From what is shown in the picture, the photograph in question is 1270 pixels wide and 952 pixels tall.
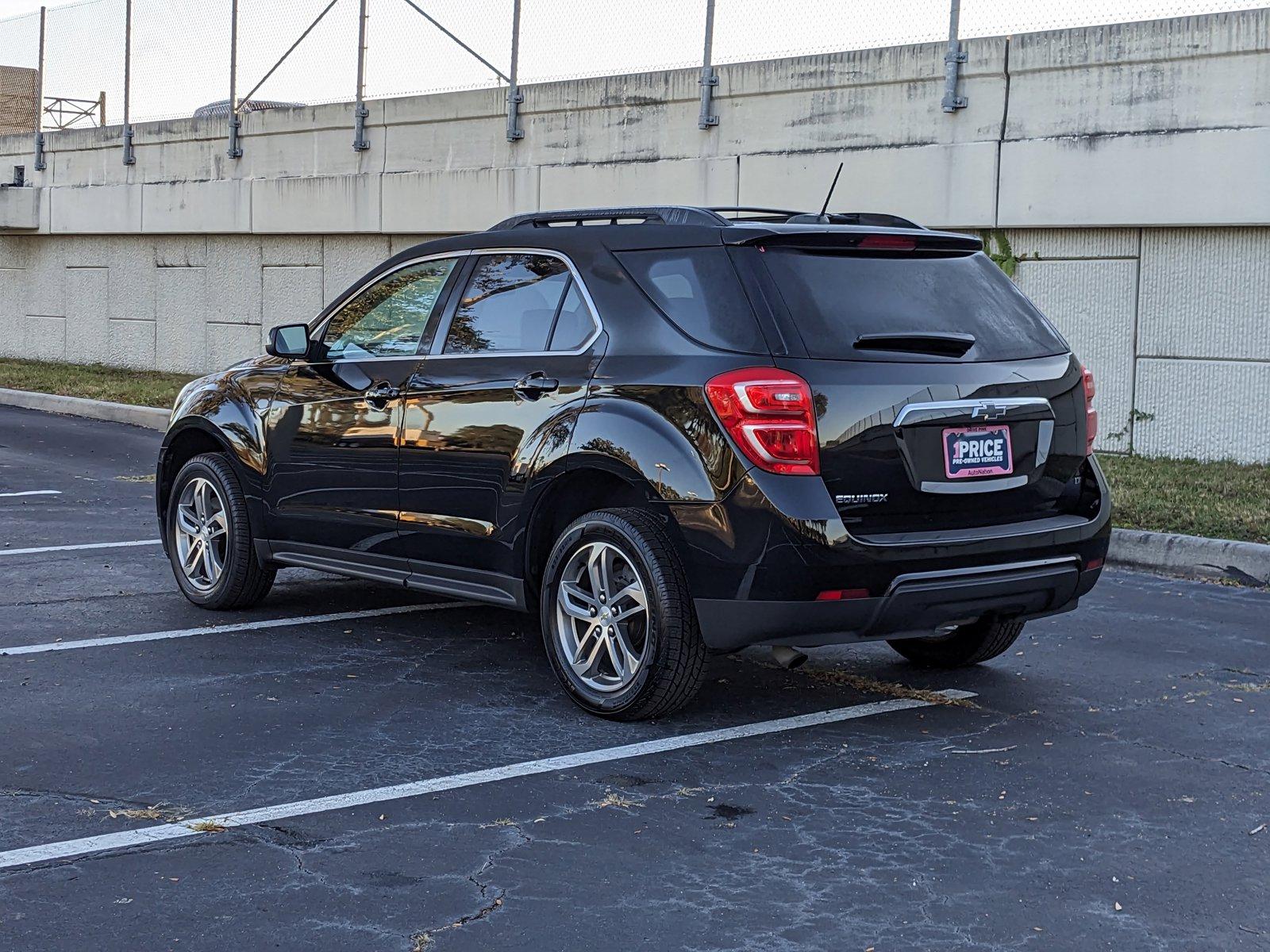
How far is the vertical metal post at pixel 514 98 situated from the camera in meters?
18.0

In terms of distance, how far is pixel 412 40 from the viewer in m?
19.3

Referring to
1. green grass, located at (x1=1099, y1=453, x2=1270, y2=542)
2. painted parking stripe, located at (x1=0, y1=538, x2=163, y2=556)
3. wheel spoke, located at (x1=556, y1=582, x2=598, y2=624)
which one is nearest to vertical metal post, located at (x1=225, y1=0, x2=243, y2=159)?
painted parking stripe, located at (x1=0, y1=538, x2=163, y2=556)

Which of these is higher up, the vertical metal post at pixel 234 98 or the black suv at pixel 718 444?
the vertical metal post at pixel 234 98

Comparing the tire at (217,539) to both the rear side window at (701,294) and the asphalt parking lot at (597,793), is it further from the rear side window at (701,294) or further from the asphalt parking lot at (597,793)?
the rear side window at (701,294)

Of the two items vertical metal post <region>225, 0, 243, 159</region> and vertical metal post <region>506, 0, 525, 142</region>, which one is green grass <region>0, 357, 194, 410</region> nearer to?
vertical metal post <region>225, 0, 243, 159</region>

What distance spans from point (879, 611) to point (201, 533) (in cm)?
369

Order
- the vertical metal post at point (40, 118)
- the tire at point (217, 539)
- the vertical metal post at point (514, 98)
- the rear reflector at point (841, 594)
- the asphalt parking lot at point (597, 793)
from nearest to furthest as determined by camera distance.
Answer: the asphalt parking lot at point (597, 793), the rear reflector at point (841, 594), the tire at point (217, 539), the vertical metal post at point (514, 98), the vertical metal post at point (40, 118)

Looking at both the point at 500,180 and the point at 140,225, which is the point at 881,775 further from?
the point at 140,225

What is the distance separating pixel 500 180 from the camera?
18016mm

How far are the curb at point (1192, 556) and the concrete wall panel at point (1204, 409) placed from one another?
3.37 m

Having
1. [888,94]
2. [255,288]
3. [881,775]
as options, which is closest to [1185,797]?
[881,775]

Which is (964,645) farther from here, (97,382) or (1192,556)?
(97,382)

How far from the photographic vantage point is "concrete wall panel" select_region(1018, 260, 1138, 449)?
43.1 feet

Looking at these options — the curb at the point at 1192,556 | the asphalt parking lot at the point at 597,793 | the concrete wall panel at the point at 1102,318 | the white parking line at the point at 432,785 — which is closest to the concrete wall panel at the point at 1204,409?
the concrete wall panel at the point at 1102,318
